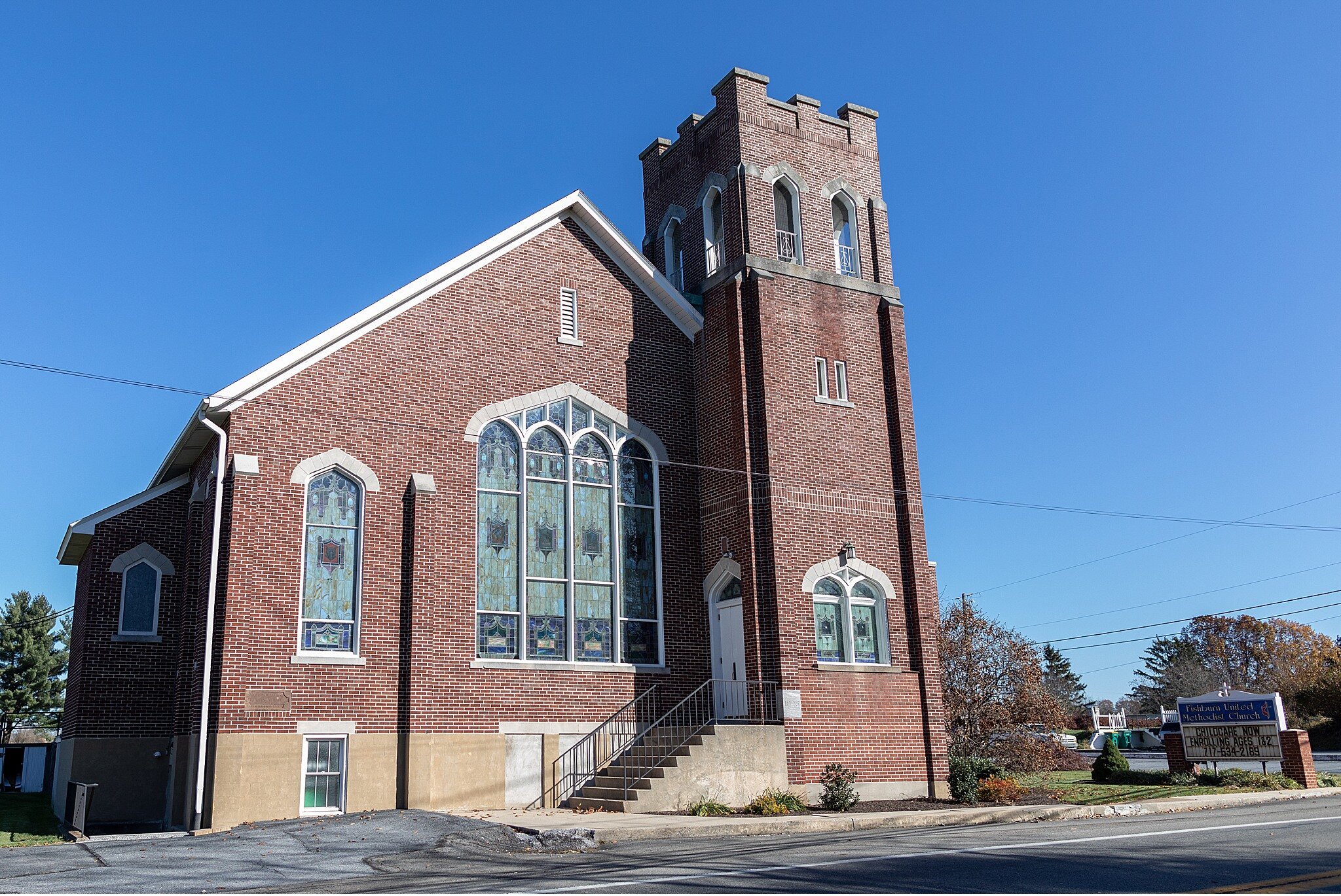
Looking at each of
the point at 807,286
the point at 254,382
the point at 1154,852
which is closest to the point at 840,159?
the point at 807,286

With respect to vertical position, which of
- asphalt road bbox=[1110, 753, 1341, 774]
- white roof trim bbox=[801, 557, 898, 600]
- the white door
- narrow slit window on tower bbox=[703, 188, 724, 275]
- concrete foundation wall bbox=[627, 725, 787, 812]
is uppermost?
narrow slit window on tower bbox=[703, 188, 724, 275]

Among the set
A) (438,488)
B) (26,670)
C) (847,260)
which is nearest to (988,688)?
(847,260)

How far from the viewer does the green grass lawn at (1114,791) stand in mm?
20328

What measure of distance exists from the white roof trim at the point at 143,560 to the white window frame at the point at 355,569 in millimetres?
5699

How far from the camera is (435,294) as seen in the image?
68.0 ft

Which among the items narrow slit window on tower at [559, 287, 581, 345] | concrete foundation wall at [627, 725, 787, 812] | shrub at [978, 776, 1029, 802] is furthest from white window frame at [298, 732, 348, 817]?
shrub at [978, 776, 1029, 802]

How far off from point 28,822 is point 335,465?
9.60 m

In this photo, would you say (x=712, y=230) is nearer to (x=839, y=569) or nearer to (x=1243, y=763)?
(x=839, y=569)

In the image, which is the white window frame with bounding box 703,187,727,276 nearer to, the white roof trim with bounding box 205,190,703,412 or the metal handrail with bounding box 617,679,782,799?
the white roof trim with bounding box 205,190,703,412

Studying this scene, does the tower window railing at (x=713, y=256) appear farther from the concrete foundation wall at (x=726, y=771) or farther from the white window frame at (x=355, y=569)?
the concrete foundation wall at (x=726, y=771)

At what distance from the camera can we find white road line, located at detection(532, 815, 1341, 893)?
33.3 ft

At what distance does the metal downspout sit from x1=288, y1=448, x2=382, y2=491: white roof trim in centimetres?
112

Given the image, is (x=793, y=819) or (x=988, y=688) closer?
(x=793, y=819)

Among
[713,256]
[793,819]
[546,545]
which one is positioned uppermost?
[713,256]
